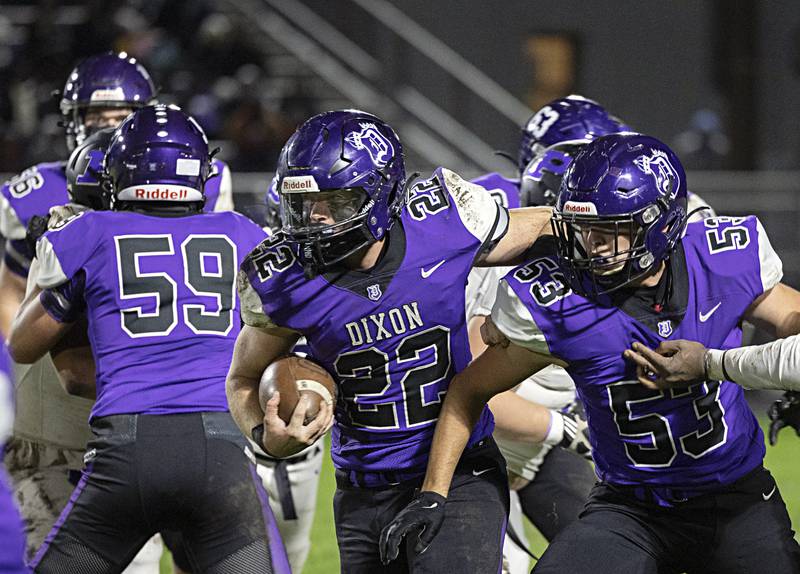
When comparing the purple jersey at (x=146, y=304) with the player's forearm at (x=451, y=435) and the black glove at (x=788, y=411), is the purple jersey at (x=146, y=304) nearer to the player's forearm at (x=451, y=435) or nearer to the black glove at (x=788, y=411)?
the player's forearm at (x=451, y=435)

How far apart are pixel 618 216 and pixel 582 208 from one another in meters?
0.09

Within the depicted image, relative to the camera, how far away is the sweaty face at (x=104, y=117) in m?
5.22

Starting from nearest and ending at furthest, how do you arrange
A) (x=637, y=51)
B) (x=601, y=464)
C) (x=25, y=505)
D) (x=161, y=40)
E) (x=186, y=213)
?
1. (x=601, y=464)
2. (x=186, y=213)
3. (x=25, y=505)
4. (x=161, y=40)
5. (x=637, y=51)

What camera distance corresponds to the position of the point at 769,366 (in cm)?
309

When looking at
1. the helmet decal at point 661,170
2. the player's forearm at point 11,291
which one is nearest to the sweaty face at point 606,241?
the helmet decal at point 661,170

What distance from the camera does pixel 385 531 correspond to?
10.5 ft

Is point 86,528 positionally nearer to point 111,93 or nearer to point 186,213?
point 186,213

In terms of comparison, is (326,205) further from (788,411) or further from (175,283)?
(788,411)

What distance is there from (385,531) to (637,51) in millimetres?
12810

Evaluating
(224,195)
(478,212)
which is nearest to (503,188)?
(224,195)

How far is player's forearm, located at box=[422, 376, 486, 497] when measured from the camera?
326 centimetres

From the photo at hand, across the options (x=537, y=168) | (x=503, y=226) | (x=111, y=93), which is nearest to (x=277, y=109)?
(x=111, y=93)

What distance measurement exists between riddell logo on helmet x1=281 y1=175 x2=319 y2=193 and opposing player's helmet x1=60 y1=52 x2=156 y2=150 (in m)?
2.09

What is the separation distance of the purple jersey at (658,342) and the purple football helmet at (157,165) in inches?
42.6
